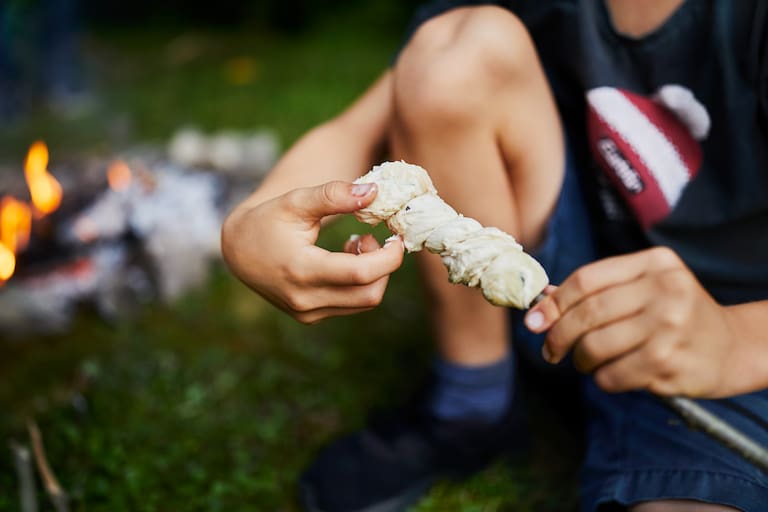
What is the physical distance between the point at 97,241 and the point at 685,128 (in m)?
1.66

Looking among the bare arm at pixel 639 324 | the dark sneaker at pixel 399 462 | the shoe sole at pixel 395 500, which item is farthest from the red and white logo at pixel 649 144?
the shoe sole at pixel 395 500

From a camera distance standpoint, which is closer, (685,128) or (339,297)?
(339,297)

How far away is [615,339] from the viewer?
833 millimetres

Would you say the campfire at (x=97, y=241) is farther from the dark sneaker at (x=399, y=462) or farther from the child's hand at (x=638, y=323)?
the child's hand at (x=638, y=323)

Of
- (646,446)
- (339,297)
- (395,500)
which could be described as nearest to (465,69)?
(339,297)

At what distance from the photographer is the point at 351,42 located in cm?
446

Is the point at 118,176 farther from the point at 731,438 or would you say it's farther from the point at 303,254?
the point at 731,438

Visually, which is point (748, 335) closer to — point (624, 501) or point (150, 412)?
point (624, 501)

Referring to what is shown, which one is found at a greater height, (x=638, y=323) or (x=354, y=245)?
(x=354, y=245)

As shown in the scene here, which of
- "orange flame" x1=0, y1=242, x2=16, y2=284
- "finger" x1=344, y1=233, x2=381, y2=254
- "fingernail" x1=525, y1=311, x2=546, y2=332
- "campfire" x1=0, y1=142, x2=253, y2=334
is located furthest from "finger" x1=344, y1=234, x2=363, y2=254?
"orange flame" x1=0, y1=242, x2=16, y2=284

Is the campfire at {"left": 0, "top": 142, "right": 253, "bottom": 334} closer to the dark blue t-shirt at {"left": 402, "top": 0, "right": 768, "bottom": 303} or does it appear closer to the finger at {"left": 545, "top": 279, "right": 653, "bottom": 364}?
the dark blue t-shirt at {"left": 402, "top": 0, "right": 768, "bottom": 303}

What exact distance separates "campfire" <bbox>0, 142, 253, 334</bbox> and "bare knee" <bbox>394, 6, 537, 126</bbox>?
3.62 feet

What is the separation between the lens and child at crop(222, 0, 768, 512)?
87 centimetres

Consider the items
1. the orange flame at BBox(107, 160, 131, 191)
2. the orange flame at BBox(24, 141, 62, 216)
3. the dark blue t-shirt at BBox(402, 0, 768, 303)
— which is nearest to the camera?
the dark blue t-shirt at BBox(402, 0, 768, 303)
